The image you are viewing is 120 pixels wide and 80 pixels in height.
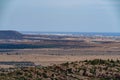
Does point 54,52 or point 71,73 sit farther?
point 54,52

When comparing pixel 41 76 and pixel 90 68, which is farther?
pixel 90 68

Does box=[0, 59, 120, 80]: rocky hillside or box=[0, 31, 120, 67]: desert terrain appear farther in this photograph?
box=[0, 31, 120, 67]: desert terrain

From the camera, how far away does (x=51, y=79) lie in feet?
64.4

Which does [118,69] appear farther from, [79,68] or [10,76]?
[10,76]

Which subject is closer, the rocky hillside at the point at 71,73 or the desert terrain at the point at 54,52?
the rocky hillside at the point at 71,73

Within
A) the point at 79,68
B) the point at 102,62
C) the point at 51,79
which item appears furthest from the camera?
the point at 102,62

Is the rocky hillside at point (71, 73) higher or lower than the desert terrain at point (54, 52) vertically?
higher

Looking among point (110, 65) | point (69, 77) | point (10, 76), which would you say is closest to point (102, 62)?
point (110, 65)

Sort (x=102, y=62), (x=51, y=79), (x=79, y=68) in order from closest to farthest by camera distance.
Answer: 1. (x=51, y=79)
2. (x=79, y=68)
3. (x=102, y=62)

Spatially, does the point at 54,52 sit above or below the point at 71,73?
below

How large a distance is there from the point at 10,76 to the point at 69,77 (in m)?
2.83

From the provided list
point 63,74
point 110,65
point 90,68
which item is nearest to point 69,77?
point 63,74

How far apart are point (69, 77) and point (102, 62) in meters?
4.26

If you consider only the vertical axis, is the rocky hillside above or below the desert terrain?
above
